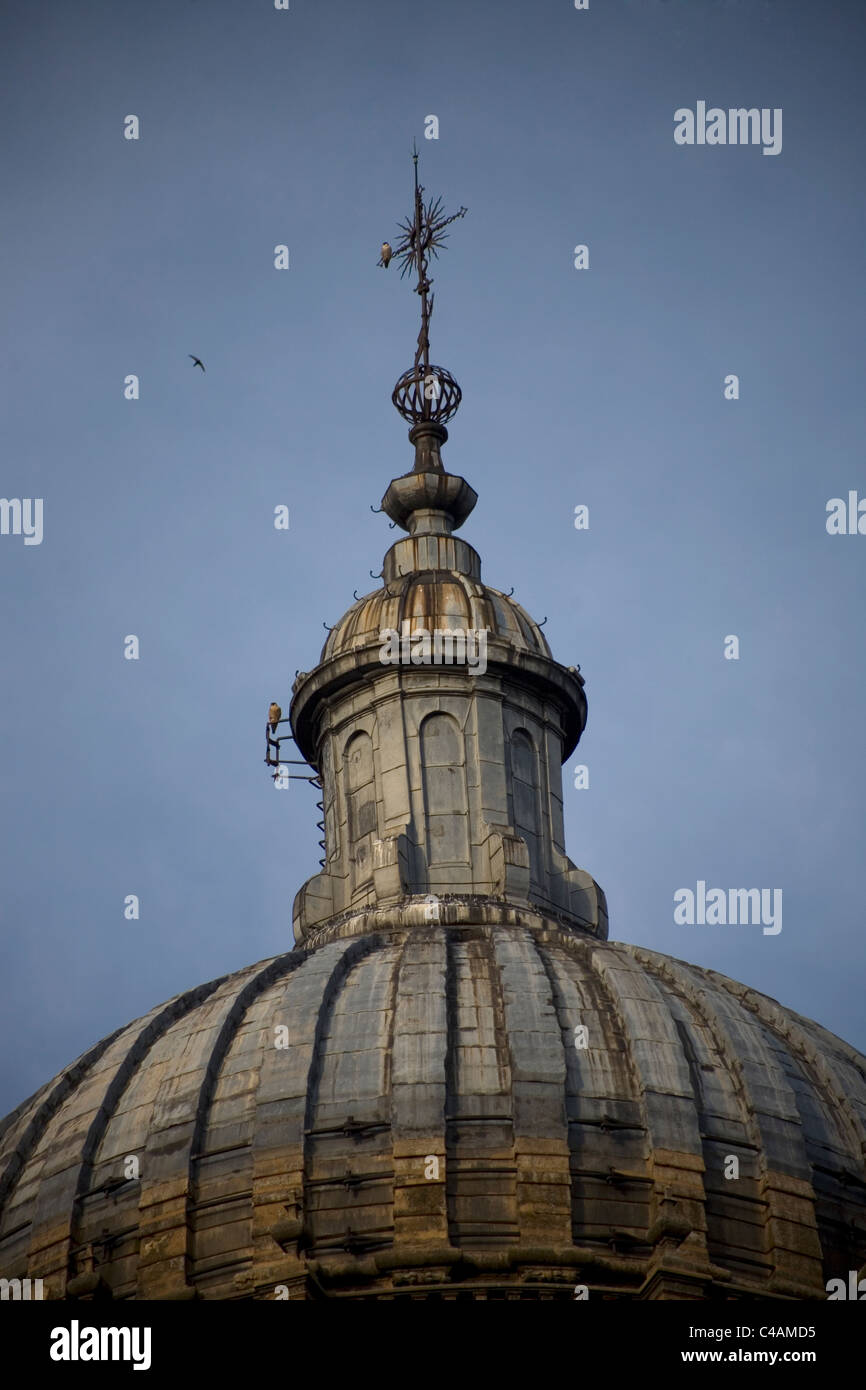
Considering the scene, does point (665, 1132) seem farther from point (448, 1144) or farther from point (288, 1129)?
point (288, 1129)

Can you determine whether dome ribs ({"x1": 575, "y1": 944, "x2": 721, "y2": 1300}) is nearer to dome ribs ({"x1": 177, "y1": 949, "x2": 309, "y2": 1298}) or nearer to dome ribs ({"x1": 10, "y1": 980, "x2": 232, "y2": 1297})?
dome ribs ({"x1": 177, "y1": 949, "x2": 309, "y2": 1298})

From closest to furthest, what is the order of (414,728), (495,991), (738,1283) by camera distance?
(738,1283) < (495,991) < (414,728)

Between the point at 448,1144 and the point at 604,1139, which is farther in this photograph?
the point at 604,1139

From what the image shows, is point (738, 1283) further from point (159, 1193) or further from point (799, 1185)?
point (159, 1193)

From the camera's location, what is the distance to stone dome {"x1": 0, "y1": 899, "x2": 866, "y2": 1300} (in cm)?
6103

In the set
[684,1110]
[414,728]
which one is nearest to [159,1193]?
[684,1110]

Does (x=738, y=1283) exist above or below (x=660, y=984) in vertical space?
below

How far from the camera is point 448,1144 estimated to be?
62.2 m

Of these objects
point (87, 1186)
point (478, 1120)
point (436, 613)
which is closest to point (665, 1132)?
point (478, 1120)

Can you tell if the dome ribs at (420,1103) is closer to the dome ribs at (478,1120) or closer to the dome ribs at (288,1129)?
the dome ribs at (478,1120)

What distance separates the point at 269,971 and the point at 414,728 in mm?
8562
